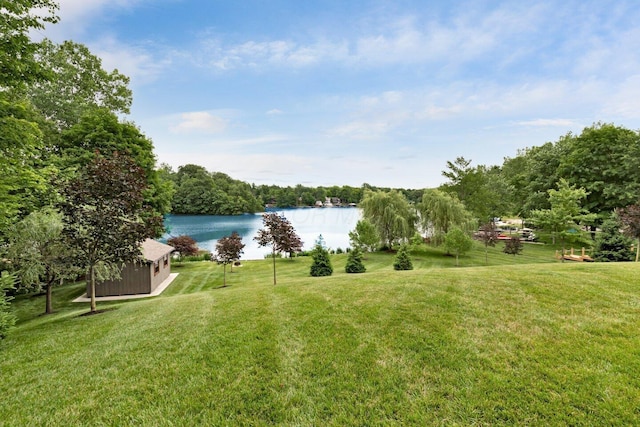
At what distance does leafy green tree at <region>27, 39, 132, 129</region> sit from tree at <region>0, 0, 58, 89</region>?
44.9ft

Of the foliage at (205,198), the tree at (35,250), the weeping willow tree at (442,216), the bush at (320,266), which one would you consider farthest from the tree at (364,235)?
the foliage at (205,198)

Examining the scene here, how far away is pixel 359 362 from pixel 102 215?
7.75m

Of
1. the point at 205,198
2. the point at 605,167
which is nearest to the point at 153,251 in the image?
the point at 605,167

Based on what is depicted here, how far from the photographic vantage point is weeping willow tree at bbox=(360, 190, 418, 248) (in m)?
23.2

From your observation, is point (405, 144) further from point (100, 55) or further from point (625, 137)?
point (100, 55)

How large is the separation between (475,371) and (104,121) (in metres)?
21.8

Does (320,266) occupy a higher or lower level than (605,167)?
lower

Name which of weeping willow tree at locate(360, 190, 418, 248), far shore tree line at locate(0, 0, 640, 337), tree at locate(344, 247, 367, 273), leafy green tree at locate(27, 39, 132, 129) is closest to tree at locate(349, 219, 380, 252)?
far shore tree line at locate(0, 0, 640, 337)

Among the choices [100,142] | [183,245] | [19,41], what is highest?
[100,142]

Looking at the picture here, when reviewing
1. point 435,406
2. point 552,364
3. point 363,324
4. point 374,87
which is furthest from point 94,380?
point 374,87

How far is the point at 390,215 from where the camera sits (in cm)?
2352

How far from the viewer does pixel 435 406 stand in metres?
2.69

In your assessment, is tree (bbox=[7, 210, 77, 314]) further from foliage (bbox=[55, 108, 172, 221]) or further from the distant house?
foliage (bbox=[55, 108, 172, 221])

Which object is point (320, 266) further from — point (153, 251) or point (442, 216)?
point (442, 216)
